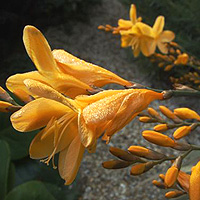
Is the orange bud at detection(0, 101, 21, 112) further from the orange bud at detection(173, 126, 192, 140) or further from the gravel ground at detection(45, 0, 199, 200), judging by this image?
the gravel ground at detection(45, 0, 199, 200)

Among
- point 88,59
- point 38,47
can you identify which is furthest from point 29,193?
point 88,59

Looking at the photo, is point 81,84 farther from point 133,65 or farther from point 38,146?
point 133,65

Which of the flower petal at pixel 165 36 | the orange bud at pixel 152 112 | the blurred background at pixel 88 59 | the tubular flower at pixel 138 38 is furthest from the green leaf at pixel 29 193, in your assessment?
the flower petal at pixel 165 36

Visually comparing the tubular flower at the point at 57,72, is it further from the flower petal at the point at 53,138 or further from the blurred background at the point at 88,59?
the blurred background at the point at 88,59

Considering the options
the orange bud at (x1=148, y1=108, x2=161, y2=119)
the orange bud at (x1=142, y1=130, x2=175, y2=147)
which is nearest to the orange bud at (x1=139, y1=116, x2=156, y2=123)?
the orange bud at (x1=148, y1=108, x2=161, y2=119)

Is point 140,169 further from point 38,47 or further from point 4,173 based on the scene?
point 4,173
